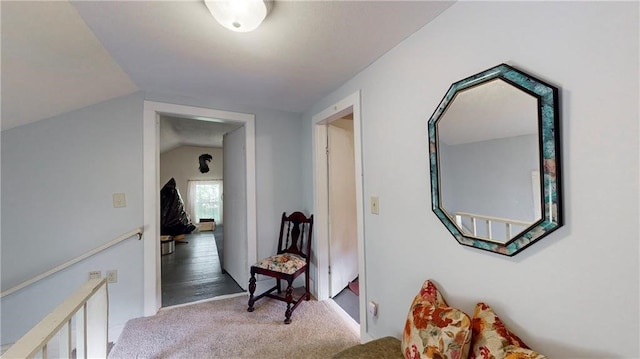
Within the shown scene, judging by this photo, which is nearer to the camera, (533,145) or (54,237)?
(533,145)

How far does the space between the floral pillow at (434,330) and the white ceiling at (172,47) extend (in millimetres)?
1470

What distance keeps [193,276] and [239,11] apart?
3324 mm

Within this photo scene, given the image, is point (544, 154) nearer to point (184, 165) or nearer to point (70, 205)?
point (70, 205)

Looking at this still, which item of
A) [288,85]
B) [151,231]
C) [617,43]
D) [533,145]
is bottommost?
[151,231]

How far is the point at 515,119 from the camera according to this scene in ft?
3.35

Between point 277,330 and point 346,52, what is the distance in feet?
7.20

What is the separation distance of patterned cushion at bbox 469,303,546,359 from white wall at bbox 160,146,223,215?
7441mm

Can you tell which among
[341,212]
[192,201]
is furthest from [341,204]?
[192,201]

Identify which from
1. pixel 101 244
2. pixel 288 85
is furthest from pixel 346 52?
pixel 101 244

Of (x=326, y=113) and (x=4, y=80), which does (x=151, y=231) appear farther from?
(x=326, y=113)

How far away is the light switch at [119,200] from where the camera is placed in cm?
219

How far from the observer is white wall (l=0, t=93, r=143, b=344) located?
194cm

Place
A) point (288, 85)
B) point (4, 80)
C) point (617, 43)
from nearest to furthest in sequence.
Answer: point (617, 43) < point (4, 80) < point (288, 85)

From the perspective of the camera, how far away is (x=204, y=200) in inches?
298
